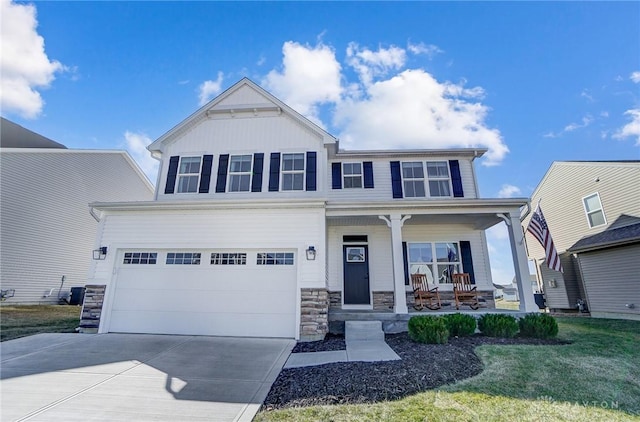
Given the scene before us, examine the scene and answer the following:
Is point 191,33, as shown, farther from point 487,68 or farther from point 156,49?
point 487,68

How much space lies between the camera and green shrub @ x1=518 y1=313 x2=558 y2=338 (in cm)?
625

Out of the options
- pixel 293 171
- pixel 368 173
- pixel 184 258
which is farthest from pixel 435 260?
pixel 184 258

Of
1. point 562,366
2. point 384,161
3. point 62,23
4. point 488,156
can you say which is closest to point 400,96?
point 384,161

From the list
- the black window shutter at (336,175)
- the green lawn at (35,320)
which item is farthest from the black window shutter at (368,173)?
the green lawn at (35,320)

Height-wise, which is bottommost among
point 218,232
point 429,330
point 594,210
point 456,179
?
point 429,330

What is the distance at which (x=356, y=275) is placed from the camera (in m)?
9.36

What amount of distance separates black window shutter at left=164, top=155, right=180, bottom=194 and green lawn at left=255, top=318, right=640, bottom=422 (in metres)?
7.94

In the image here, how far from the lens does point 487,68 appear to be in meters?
10.0

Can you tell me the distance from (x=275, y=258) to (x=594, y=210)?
13544mm

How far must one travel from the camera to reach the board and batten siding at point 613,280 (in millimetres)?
9836

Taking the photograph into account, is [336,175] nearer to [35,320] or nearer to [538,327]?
[538,327]

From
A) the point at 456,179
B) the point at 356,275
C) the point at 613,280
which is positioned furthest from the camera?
the point at 613,280

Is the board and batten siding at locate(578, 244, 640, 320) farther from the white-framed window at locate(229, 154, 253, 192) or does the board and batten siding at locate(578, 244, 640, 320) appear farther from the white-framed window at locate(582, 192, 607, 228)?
the white-framed window at locate(229, 154, 253, 192)

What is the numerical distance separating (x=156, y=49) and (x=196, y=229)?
662 centimetres
